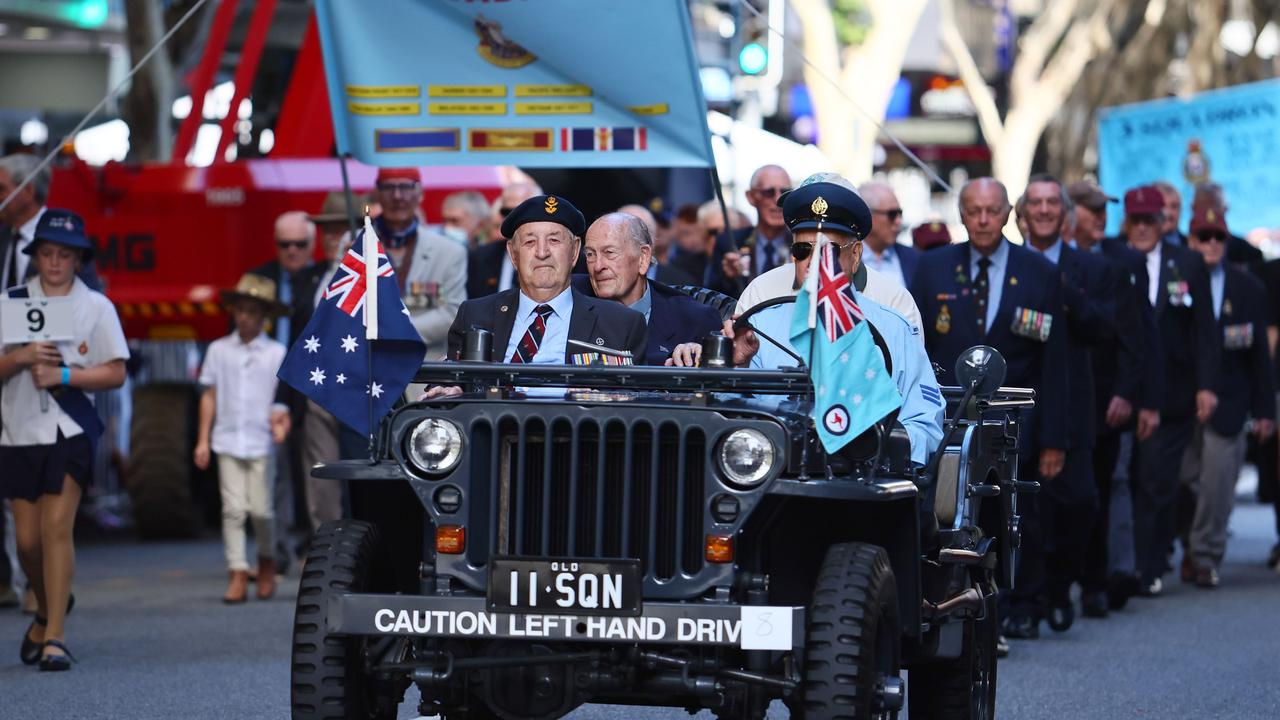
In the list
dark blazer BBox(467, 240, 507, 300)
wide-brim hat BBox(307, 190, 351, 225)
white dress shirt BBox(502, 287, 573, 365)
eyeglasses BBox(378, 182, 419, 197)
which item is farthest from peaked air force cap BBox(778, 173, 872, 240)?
wide-brim hat BBox(307, 190, 351, 225)

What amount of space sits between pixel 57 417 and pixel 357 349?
4244mm

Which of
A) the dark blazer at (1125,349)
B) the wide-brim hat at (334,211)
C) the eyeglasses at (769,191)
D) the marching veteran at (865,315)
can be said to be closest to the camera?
the marching veteran at (865,315)

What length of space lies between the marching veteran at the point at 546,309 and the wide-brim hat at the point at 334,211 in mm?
6533

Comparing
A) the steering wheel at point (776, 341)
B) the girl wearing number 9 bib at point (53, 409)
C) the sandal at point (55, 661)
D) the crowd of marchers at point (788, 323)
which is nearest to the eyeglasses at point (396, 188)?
the crowd of marchers at point (788, 323)

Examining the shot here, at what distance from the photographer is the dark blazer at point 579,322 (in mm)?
8633

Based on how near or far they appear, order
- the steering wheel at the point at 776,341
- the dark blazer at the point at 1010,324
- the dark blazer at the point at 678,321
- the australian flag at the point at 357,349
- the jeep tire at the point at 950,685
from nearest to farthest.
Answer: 1. the steering wheel at the point at 776,341
2. the australian flag at the point at 357,349
3. the jeep tire at the point at 950,685
4. the dark blazer at the point at 678,321
5. the dark blazer at the point at 1010,324

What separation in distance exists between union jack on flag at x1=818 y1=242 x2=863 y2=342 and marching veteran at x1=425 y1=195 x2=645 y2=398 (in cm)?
147

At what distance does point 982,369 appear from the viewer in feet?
26.7

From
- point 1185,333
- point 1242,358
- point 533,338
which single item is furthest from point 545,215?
point 1242,358

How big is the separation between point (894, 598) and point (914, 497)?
0.33m

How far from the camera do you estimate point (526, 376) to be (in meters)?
7.47

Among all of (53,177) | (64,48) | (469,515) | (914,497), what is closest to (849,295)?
(914,497)

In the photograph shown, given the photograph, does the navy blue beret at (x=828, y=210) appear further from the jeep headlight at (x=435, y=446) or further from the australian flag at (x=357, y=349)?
the jeep headlight at (x=435, y=446)

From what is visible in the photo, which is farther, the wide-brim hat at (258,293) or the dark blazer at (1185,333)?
the dark blazer at (1185,333)
